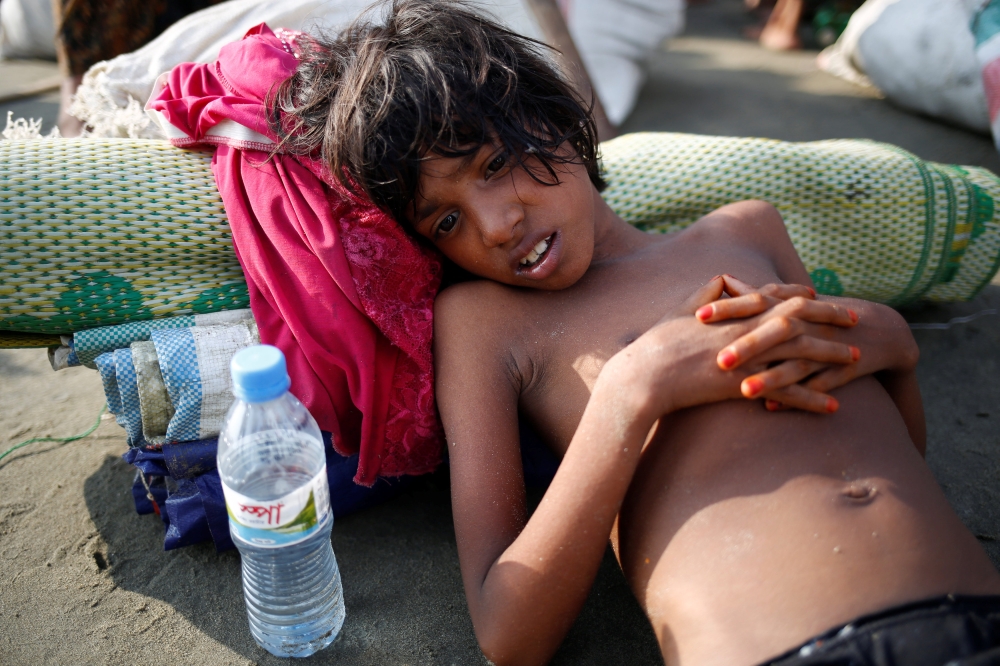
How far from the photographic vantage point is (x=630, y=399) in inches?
52.2

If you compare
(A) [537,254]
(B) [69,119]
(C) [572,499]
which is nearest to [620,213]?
(A) [537,254]

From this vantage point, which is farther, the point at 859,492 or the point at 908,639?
the point at 859,492

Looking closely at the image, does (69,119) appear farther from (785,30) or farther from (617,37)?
(785,30)

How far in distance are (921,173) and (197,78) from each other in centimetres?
203

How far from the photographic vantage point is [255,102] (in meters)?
1.74

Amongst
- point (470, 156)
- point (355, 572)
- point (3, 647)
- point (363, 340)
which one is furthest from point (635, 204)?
point (3, 647)

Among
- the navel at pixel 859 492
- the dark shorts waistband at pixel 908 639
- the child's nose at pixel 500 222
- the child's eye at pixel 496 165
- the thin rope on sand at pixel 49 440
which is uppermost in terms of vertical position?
the child's eye at pixel 496 165

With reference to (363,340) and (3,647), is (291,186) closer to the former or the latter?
(363,340)

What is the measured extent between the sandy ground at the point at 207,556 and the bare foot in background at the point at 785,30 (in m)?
3.00

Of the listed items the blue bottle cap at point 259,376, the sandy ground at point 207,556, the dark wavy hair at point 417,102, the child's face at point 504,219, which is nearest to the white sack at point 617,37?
the sandy ground at point 207,556

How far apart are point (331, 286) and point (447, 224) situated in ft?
0.91

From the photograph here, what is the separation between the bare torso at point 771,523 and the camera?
3.90ft

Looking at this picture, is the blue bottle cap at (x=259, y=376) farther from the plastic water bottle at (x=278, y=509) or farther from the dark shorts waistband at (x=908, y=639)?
the dark shorts waistband at (x=908, y=639)

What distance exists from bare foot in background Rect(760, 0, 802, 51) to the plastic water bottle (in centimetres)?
474
